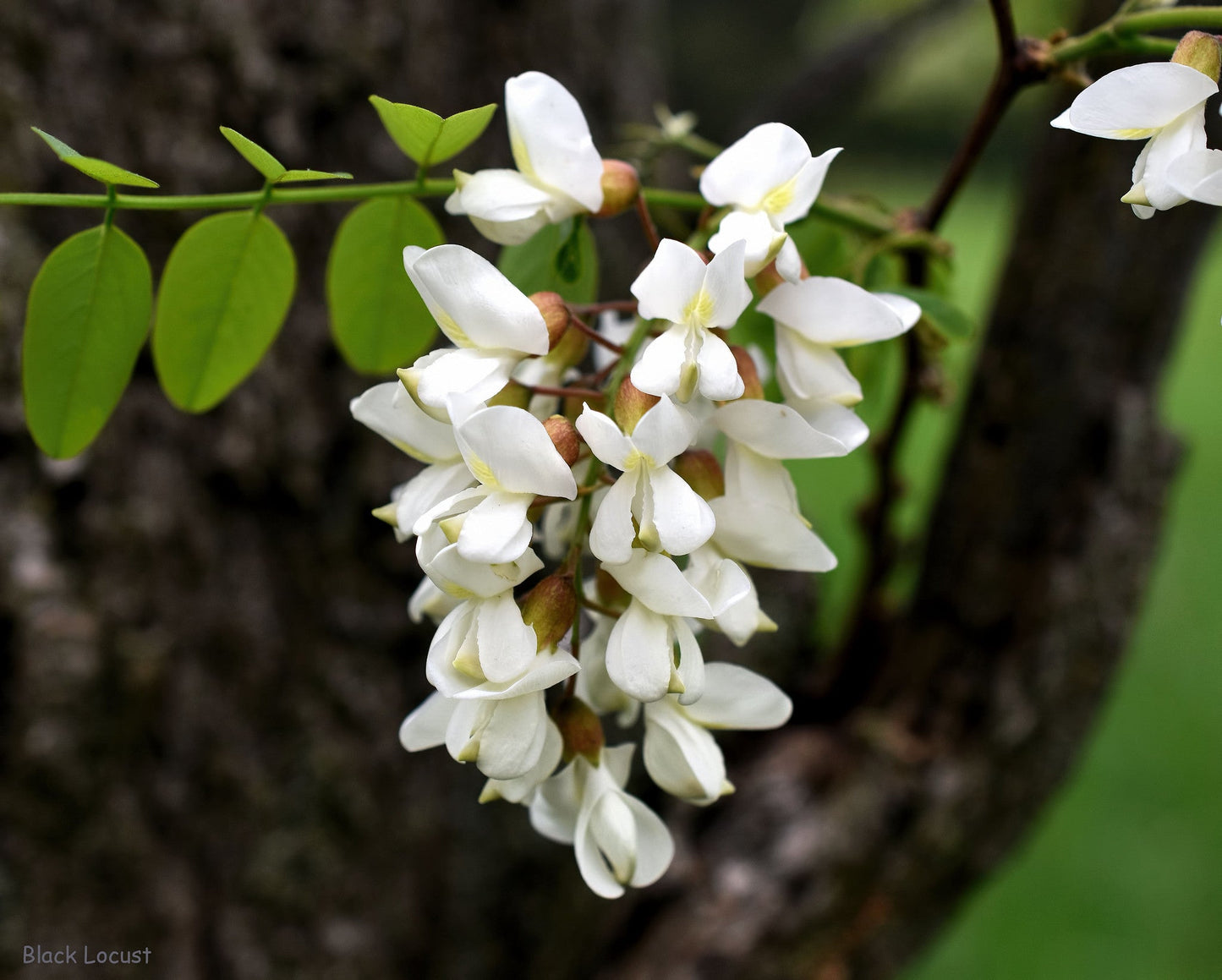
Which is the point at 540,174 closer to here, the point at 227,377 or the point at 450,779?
the point at 227,377

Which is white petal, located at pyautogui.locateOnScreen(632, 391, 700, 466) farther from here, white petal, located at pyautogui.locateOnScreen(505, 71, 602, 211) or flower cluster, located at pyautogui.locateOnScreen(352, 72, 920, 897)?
white petal, located at pyautogui.locateOnScreen(505, 71, 602, 211)

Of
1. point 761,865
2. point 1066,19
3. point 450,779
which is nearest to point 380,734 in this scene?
point 450,779

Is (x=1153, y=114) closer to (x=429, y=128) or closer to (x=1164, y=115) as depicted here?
(x=1164, y=115)

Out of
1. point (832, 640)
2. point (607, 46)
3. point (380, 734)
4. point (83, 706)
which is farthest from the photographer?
point (832, 640)

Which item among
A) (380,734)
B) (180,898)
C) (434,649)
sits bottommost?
(180,898)

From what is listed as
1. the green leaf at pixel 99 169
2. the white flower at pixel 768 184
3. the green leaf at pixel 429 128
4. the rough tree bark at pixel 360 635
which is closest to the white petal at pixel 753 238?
the white flower at pixel 768 184

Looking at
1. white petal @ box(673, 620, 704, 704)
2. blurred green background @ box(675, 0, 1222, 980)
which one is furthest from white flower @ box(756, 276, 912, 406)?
blurred green background @ box(675, 0, 1222, 980)

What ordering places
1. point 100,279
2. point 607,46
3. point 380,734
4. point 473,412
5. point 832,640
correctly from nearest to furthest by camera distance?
point 473,412 → point 100,279 → point 380,734 → point 607,46 → point 832,640

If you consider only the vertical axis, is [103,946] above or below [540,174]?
below

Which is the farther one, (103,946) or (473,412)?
(103,946)
